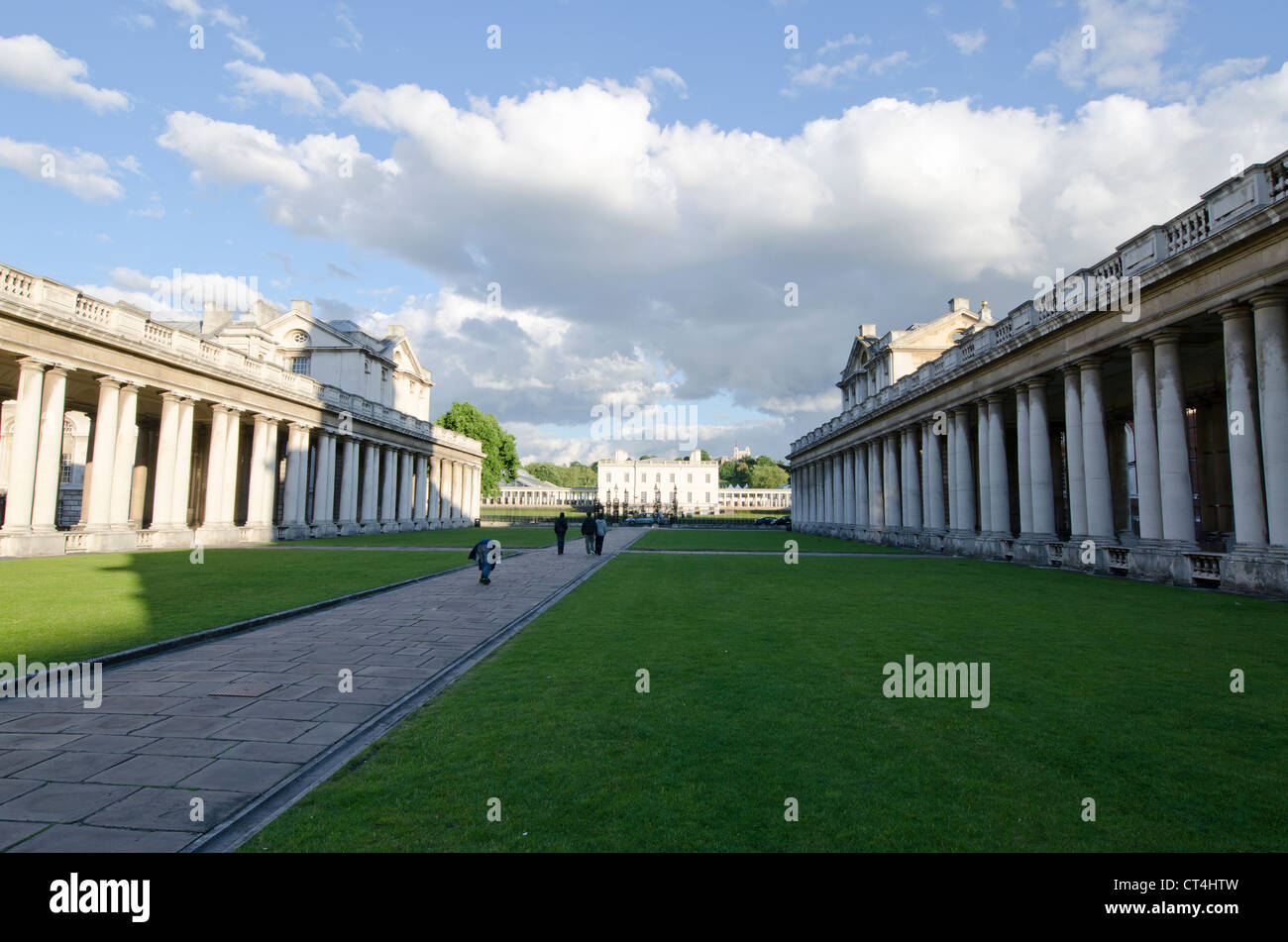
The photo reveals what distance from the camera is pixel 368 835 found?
365 cm

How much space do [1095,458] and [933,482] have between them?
13.0m

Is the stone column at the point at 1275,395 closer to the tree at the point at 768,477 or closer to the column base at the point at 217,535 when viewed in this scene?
the column base at the point at 217,535

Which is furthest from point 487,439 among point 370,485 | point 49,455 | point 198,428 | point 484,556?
point 484,556

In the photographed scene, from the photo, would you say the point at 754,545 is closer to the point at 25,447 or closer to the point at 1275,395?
the point at 1275,395

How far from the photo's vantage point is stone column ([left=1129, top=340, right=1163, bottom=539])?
61.4 feet

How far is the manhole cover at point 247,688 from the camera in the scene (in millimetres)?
6789

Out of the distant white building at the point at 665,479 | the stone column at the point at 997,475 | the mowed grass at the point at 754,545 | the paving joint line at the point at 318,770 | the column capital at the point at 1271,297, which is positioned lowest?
the paving joint line at the point at 318,770

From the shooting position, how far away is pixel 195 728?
224 inches

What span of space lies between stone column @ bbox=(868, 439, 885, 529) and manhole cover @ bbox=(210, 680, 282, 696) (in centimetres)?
4114

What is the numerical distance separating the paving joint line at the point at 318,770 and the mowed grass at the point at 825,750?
6.9 inches

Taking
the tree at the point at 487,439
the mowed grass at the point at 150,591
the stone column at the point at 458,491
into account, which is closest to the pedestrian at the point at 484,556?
the mowed grass at the point at 150,591

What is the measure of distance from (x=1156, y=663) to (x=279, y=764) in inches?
381

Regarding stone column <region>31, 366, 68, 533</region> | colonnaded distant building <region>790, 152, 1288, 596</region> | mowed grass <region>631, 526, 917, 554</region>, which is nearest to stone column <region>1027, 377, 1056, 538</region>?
colonnaded distant building <region>790, 152, 1288, 596</region>

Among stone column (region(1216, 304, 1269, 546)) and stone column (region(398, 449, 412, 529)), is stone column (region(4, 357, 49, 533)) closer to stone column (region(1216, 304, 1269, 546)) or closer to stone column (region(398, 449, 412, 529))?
stone column (region(398, 449, 412, 529))
